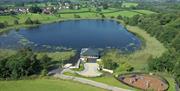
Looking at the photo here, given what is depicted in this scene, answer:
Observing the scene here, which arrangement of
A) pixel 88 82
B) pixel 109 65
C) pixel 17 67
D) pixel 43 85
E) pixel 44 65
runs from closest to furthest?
1. pixel 43 85
2. pixel 88 82
3. pixel 17 67
4. pixel 44 65
5. pixel 109 65

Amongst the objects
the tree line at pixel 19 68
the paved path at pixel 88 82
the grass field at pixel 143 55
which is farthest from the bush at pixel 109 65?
the tree line at pixel 19 68

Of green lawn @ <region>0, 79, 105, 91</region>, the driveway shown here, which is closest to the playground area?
the driveway

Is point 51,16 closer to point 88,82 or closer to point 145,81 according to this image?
point 88,82

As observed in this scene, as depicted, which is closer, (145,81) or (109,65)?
(145,81)

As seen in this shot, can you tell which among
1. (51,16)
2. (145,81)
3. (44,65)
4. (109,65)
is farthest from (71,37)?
(51,16)

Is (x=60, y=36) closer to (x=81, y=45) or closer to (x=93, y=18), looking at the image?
(x=81, y=45)

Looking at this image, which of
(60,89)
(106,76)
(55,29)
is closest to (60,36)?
(55,29)

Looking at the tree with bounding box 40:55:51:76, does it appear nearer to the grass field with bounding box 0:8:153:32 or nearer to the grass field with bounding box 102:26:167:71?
the grass field with bounding box 102:26:167:71
